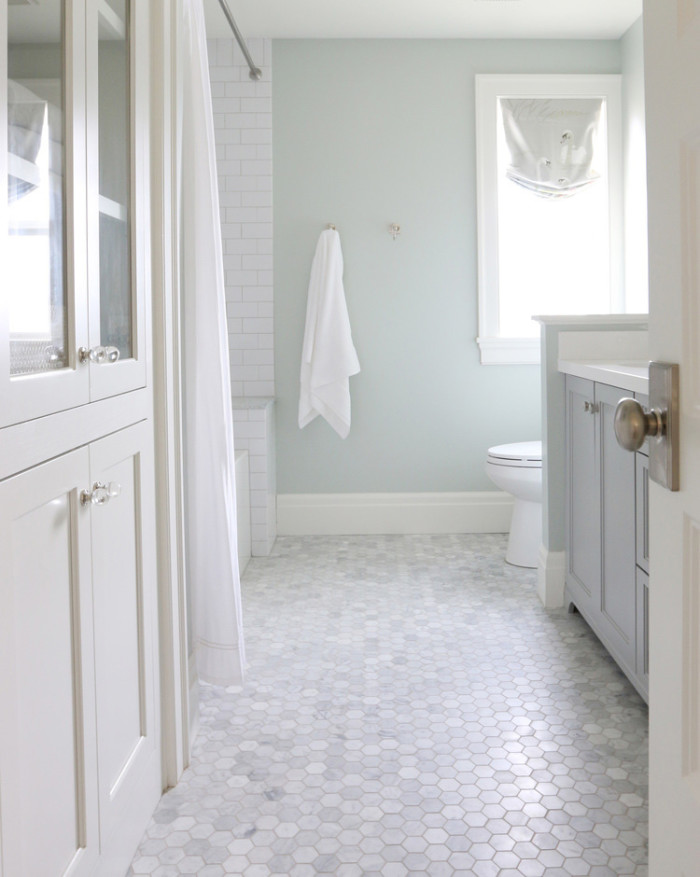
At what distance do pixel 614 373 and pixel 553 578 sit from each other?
107cm

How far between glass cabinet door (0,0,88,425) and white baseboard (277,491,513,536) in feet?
10.1

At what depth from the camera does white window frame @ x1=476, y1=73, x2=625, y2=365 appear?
169 inches

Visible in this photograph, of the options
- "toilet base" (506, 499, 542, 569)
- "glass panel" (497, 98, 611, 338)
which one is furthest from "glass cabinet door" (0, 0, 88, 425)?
"glass panel" (497, 98, 611, 338)

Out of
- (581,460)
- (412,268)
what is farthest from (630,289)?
(581,460)

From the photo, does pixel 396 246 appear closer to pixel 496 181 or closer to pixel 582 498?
pixel 496 181

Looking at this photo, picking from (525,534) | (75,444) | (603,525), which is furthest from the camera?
(525,534)

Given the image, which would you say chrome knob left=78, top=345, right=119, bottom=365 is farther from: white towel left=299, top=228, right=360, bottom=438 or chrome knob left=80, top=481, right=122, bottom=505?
white towel left=299, top=228, right=360, bottom=438

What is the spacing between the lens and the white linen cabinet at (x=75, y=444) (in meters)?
1.11

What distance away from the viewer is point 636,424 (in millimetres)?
849

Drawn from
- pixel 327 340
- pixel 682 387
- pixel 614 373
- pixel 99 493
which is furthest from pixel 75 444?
pixel 327 340

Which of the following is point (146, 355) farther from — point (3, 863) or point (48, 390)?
point (3, 863)

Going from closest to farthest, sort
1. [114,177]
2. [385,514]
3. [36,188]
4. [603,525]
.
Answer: [36,188]
[114,177]
[603,525]
[385,514]

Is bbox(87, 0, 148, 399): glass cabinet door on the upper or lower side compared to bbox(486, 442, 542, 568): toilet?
upper

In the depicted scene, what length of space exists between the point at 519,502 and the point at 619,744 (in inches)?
67.4
